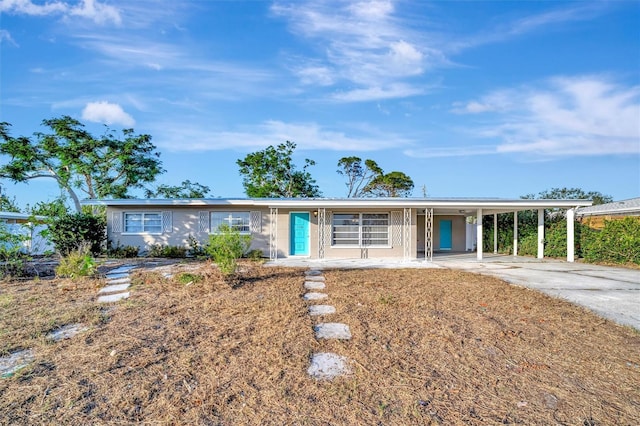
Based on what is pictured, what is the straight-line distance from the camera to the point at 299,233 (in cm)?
1470

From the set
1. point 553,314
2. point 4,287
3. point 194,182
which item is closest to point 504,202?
point 553,314

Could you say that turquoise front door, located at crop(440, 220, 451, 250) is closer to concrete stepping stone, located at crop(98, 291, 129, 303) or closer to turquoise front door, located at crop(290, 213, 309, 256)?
turquoise front door, located at crop(290, 213, 309, 256)

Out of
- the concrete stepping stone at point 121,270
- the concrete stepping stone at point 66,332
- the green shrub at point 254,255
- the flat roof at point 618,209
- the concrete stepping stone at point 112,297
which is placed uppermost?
the flat roof at point 618,209

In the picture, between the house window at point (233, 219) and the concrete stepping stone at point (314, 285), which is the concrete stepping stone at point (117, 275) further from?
the house window at point (233, 219)

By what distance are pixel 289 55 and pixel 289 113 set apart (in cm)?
456

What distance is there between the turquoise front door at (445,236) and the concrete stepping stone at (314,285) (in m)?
12.4

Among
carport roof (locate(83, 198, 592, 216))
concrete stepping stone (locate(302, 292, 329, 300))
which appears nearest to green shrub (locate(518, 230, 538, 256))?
carport roof (locate(83, 198, 592, 216))

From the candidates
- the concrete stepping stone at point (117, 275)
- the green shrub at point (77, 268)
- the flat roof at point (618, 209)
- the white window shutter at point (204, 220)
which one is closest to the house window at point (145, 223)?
the white window shutter at point (204, 220)

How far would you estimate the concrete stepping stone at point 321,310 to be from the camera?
498 centimetres

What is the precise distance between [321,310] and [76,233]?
1135cm

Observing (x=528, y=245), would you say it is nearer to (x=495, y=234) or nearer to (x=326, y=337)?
(x=495, y=234)

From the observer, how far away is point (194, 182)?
27250 mm

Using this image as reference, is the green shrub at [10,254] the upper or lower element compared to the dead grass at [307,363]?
upper

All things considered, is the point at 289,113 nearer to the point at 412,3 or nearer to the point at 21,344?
the point at 412,3
